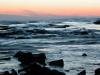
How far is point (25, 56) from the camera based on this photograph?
21.6 metres

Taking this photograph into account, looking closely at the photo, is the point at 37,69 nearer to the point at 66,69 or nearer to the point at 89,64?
the point at 66,69

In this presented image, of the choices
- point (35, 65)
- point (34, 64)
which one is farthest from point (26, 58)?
point (35, 65)

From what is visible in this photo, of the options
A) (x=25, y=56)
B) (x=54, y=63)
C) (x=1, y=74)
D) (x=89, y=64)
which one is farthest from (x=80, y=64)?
(x=1, y=74)

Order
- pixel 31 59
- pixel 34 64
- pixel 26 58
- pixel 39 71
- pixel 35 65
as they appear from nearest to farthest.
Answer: pixel 39 71 → pixel 35 65 → pixel 34 64 → pixel 31 59 → pixel 26 58

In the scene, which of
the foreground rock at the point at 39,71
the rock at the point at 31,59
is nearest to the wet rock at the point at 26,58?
the rock at the point at 31,59

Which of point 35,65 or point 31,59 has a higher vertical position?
point 35,65

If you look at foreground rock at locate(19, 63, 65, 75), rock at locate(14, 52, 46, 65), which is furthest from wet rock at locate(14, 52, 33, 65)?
foreground rock at locate(19, 63, 65, 75)

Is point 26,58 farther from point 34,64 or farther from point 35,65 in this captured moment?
point 35,65

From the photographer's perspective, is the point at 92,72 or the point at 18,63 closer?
the point at 92,72

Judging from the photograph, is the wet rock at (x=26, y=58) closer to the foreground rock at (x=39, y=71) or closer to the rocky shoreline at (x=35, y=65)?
the rocky shoreline at (x=35, y=65)

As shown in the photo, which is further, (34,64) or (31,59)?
(31,59)

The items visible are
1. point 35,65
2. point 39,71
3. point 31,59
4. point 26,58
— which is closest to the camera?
point 39,71

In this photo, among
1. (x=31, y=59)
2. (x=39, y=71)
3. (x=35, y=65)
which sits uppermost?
(x=35, y=65)

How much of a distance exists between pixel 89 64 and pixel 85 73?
3.89 metres
